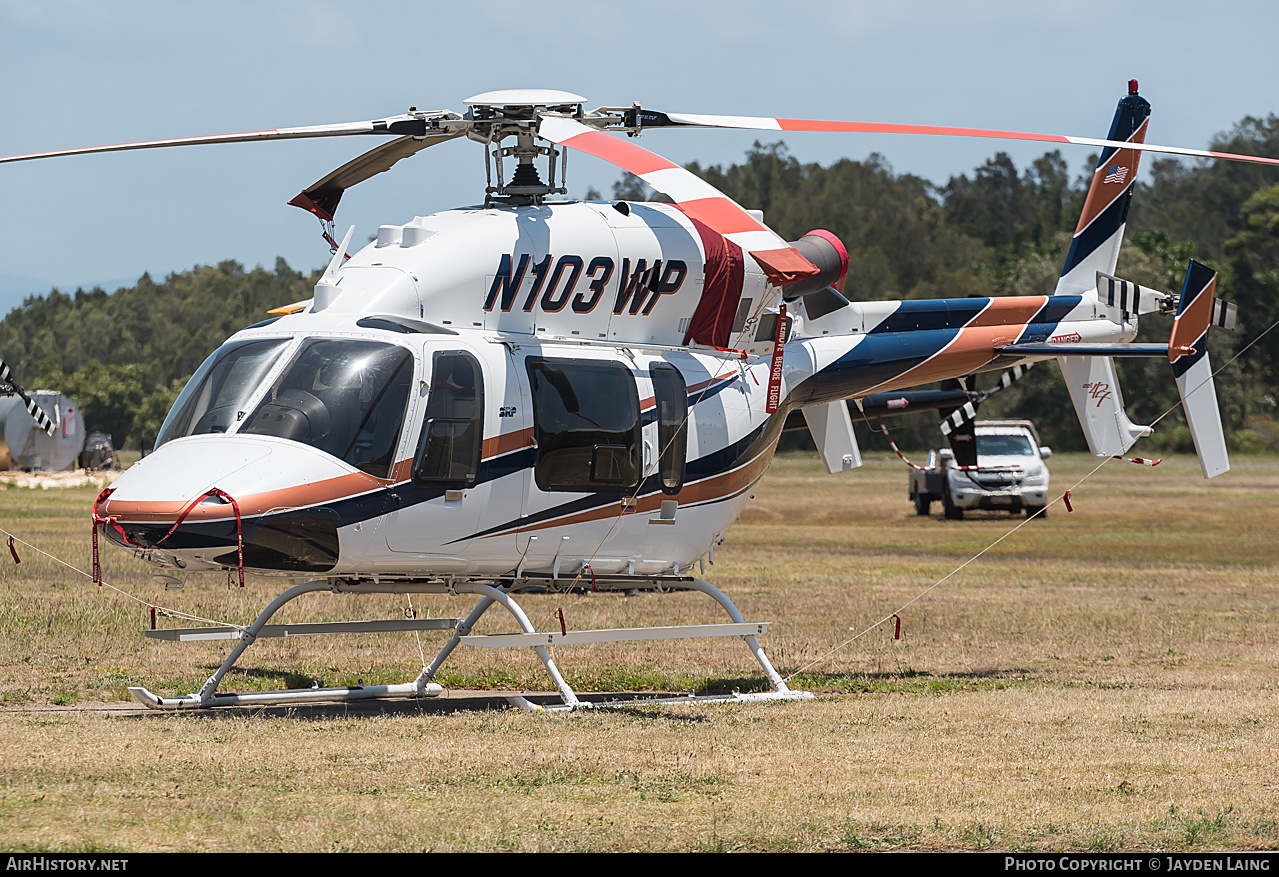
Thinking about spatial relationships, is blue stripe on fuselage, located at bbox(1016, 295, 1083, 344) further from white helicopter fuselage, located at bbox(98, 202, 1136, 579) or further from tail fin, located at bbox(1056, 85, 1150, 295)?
white helicopter fuselage, located at bbox(98, 202, 1136, 579)

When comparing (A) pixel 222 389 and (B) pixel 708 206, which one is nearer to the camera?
(B) pixel 708 206

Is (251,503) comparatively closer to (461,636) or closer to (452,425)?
(452,425)

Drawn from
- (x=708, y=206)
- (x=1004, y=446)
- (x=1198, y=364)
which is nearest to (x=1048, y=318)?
(x=1198, y=364)

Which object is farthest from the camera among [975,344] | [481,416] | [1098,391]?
[1098,391]

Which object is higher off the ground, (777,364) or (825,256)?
(825,256)

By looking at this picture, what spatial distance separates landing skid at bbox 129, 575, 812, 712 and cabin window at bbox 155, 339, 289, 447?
1.49 m

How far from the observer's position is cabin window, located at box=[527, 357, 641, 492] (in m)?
10.7

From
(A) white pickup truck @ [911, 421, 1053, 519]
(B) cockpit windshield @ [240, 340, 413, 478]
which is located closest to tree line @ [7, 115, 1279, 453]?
(A) white pickup truck @ [911, 421, 1053, 519]

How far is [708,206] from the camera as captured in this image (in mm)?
9500

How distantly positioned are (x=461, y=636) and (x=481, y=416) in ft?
5.29

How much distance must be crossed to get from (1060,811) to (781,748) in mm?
2194

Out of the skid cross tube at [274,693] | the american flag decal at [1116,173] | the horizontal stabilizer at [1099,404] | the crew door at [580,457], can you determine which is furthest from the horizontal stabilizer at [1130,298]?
the skid cross tube at [274,693]

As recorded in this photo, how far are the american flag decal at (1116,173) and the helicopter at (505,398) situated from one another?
13.4 feet

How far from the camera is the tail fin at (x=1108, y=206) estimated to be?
49.9ft
